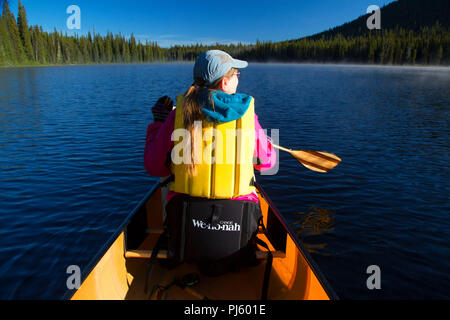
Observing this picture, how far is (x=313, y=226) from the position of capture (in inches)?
271

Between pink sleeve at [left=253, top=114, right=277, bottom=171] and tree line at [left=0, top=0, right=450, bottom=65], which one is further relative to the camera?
tree line at [left=0, top=0, right=450, bottom=65]

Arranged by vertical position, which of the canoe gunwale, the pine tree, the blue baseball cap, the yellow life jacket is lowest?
the canoe gunwale

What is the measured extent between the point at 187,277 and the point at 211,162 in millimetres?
1680

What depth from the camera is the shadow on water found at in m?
6.17

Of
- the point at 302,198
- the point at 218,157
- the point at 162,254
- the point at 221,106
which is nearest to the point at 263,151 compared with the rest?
the point at 218,157

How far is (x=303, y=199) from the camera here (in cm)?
820

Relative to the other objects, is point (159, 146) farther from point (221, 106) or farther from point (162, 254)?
point (162, 254)

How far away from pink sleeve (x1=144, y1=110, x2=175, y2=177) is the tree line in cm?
10842

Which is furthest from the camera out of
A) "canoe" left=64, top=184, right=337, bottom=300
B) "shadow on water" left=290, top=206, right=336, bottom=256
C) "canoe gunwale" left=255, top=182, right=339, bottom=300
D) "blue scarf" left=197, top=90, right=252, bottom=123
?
"shadow on water" left=290, top=206, right=336, bottom=256

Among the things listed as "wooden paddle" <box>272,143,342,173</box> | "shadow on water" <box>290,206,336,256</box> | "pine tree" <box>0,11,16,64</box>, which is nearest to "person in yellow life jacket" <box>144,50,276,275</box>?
"wooden paddle" <box>272,143,342,173</box>

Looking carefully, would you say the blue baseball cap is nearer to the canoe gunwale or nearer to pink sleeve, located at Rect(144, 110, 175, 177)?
pink sleeve, located at Rect(144, 110, 175, 177)

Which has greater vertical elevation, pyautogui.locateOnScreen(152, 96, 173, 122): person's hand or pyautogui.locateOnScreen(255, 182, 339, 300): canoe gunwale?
pyautogui.locateOnScreen(152, 96, 173, 122): person's hand
